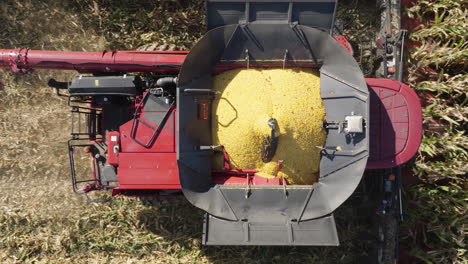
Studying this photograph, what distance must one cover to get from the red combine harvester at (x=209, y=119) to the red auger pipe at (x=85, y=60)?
16 mm

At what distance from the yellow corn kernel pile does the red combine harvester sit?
15 cm

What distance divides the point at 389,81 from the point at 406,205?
2541 mm

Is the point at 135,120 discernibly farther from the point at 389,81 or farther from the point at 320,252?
the point at 320,252

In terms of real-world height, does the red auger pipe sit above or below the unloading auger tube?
above

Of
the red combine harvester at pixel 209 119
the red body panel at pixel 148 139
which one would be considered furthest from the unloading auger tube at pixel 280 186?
the red body panel at pixel 148 139

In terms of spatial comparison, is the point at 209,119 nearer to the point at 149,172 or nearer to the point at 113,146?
the point at 149,172

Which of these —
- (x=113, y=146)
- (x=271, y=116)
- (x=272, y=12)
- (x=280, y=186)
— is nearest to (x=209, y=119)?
(x=271, y=116)

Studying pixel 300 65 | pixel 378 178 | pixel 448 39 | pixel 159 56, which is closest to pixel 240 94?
pixel 300 65

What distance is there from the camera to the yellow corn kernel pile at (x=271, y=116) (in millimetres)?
3877

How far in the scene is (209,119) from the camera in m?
4.07

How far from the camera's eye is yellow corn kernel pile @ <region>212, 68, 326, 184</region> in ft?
12.7

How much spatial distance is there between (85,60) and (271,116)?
304cm

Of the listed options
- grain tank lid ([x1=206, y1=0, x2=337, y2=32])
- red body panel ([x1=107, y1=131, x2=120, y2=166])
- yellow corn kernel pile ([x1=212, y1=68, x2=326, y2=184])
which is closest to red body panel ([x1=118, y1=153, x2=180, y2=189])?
red body panel ([x1=107, y1=131, x2=120, y2=166])

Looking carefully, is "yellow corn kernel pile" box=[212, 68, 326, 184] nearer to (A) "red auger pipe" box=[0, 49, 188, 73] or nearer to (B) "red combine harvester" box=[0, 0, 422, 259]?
(B) "red combine harvester" box=[0, 0, 422, 259]
